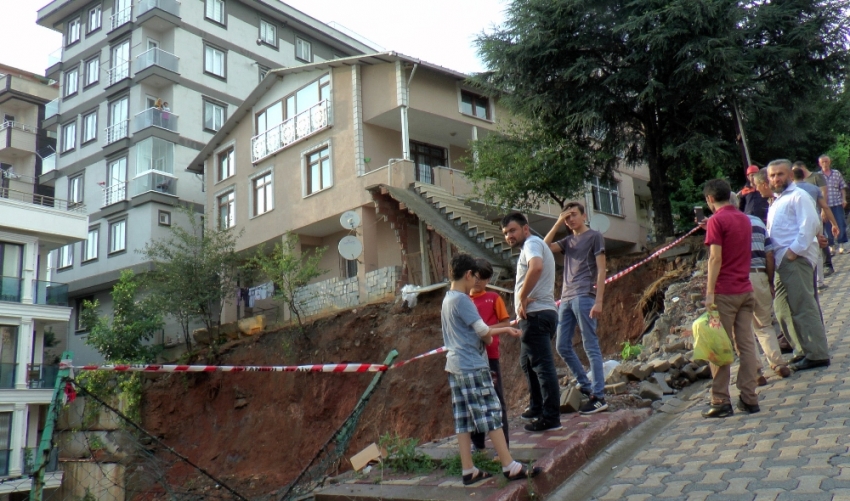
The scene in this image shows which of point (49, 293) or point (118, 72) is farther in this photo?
point (118, 72)

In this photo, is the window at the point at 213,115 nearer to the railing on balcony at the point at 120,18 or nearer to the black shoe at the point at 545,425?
the railing on balcony at the point at 120,18

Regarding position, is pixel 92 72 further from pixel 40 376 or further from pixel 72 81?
pixel 40 376

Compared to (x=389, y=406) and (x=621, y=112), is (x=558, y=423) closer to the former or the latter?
(x=389, y=406)

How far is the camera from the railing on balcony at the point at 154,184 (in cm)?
3238

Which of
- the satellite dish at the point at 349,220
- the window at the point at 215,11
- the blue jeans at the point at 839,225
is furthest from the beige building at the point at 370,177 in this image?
the window at the point at 215,11

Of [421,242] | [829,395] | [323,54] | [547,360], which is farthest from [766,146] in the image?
[323,54]

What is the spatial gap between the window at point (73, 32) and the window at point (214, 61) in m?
7.98

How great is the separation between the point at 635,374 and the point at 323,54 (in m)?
34.6

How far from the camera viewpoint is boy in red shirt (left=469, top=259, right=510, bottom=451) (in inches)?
227

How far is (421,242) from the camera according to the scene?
70.4 ft

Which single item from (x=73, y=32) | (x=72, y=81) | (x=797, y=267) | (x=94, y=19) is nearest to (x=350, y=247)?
(x=797, y=267)

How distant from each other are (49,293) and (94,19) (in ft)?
53.1

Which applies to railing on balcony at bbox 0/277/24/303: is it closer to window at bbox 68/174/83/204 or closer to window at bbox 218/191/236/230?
window at bbox 218/191/236/230

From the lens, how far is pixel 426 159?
85.7 feet
